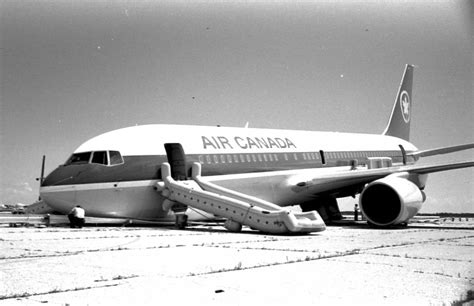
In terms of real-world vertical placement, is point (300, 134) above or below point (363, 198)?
above

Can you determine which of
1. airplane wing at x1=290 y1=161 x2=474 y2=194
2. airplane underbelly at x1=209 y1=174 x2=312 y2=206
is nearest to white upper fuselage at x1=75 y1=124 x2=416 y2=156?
airplane underbelly at x1=209 y1=174 x2=312 y2=206

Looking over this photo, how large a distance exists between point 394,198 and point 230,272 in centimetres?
1350

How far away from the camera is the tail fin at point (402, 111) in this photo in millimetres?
32250

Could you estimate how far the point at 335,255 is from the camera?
374 inches

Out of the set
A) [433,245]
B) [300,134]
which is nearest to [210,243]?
[433,245]

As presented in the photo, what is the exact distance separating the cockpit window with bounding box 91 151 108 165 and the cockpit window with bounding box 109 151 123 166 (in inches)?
6.3

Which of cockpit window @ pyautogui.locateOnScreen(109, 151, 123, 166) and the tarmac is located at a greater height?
cockpit window @ pyautogui.locateOnScreen(109, 151, 123, 166)

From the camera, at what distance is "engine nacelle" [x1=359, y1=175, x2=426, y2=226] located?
18.0 m

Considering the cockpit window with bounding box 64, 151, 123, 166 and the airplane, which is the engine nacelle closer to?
the airplane

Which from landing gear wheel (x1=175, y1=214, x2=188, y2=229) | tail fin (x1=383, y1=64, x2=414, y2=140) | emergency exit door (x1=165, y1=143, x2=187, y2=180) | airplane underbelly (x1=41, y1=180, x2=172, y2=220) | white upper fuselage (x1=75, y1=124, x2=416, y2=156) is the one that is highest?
tail fin (x1=383, y1=64, x2=414, y2=140)

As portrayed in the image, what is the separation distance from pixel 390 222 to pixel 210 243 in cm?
829

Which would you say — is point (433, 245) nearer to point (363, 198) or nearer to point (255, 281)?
point (255, 281)

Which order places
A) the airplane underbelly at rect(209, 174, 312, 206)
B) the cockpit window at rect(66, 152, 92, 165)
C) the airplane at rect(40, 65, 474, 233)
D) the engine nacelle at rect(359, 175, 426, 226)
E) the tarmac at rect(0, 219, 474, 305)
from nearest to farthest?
the tarmac at rect(0, 219, 474, 305) < the airplane at rect(40, 65, 474, 233) < the cockpit window at rect(66, 152, 92, 165) < the engine nacelle at rect(359, 175, 426, 226) < the airplane underbelly at rect(209, 174, 312, 206)

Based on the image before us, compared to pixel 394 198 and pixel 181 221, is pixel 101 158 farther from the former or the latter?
pixel 394 198
